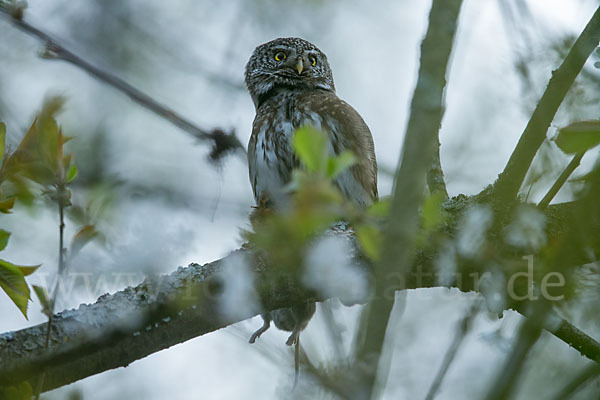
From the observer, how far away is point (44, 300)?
1680mm

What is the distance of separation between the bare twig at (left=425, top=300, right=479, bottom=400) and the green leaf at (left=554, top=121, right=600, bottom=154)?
41 cm

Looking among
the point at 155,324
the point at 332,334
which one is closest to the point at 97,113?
Result: the point at 155,324

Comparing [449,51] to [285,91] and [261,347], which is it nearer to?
[261,347]

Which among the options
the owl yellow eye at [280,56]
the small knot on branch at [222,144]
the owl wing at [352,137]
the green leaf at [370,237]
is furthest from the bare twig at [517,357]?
the owl yellow eye at [280,56]

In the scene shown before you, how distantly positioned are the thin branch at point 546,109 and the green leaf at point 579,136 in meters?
0.66

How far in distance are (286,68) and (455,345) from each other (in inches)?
160

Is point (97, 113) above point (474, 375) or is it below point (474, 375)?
above

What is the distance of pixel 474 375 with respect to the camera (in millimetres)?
3775

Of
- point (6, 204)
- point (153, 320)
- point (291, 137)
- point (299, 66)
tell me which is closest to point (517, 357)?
point (6, 204)

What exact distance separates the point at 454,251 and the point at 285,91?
3.51 meters

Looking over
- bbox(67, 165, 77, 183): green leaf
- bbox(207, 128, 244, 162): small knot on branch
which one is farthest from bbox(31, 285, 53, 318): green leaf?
bbox(207, 128, 244, 162): small knot on branch

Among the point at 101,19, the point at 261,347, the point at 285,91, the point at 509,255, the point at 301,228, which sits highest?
the point at 101,19

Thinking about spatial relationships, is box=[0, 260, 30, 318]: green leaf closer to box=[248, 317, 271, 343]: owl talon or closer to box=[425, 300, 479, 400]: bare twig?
box=[248, 317, 271, 343]: owl talon

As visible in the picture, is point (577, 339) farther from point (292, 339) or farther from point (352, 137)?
point (352, 137)
